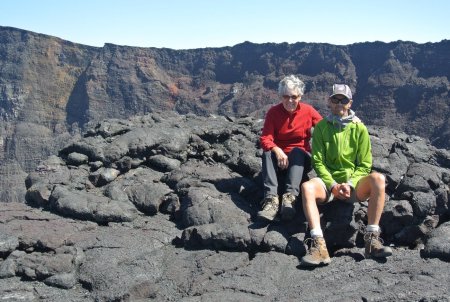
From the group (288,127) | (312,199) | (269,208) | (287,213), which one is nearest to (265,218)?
(269,208)

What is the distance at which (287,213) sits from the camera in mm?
6922

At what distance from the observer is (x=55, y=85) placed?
6869cm

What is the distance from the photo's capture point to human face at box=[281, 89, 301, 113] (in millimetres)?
7555

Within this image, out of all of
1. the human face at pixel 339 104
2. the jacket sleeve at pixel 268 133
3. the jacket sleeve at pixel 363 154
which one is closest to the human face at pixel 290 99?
the jacket sleeve at pixel 268 133

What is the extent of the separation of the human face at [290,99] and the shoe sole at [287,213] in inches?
70.4

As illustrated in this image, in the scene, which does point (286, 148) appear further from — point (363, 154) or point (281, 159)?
point (363, 154)

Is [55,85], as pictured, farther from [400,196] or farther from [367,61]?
[400,196]

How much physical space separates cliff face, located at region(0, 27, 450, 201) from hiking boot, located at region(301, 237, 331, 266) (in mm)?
51608

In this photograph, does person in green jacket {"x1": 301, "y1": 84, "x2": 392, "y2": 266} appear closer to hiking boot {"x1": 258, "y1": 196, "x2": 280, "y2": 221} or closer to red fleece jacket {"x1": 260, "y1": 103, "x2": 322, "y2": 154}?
hiking boot {"x1": 258, "y1": 196, "x2": 280, "y2": 221}

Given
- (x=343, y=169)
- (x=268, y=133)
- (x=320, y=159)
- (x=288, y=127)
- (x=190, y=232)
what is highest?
(x=288, y=127)

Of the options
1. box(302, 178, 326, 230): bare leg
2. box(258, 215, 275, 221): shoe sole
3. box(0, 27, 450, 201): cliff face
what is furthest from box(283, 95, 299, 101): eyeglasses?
box(0, 27, 450, 201): cliff face

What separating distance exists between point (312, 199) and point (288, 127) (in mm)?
1800

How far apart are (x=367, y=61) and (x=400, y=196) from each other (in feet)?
201

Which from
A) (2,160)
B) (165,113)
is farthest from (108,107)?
(165,113)
